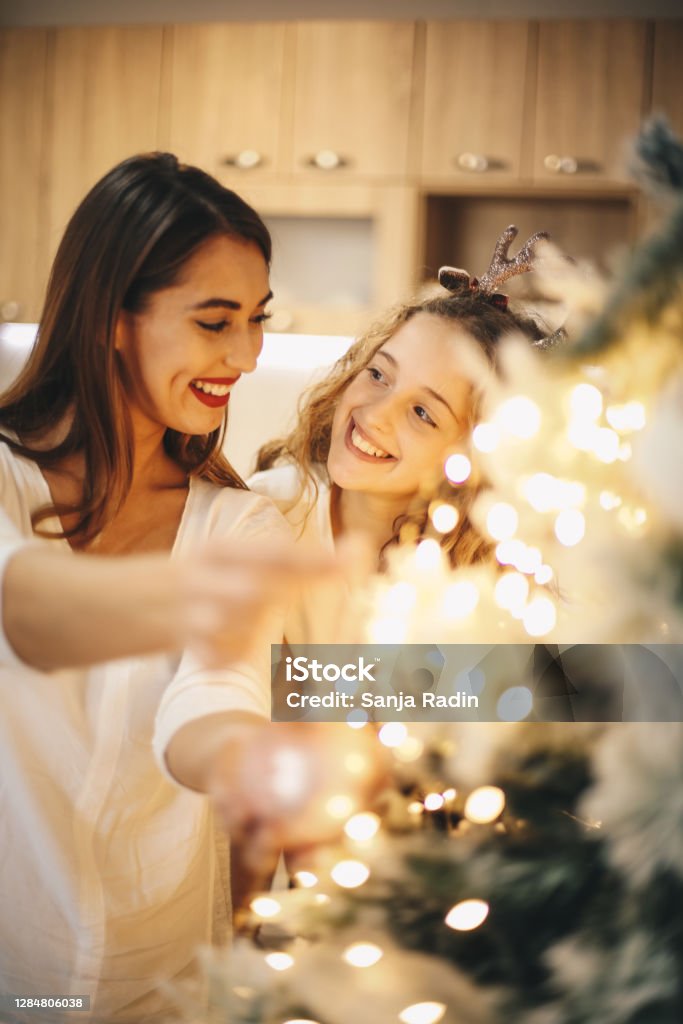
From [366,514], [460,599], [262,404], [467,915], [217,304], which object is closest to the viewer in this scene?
[467,915]

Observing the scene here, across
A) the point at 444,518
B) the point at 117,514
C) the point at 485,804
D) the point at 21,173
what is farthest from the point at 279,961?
the point at 21,173

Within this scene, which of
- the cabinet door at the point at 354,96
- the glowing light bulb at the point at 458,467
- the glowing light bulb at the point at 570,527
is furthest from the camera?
the cabinet door at the point at 354,96

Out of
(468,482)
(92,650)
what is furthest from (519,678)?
(468,482)

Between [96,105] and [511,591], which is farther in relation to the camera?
[96,105]

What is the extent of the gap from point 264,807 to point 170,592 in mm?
136

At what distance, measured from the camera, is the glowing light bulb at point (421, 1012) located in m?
0.45

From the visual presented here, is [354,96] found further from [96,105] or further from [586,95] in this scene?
[96,105]

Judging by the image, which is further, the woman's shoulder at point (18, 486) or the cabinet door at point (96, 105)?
the cabinet door at point (96, 105)

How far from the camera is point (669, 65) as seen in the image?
6.72ft

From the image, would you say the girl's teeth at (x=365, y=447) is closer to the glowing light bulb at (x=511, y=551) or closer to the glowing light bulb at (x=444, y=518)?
the glowing light bulb at (x=444, y=518)

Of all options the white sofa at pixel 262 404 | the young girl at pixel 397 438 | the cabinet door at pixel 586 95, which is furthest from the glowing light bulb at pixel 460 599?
the cabinet door at pixel 586 95

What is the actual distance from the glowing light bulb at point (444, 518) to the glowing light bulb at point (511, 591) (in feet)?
0.89

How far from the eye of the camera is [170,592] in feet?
1.31

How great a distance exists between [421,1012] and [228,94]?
2.17 meters
